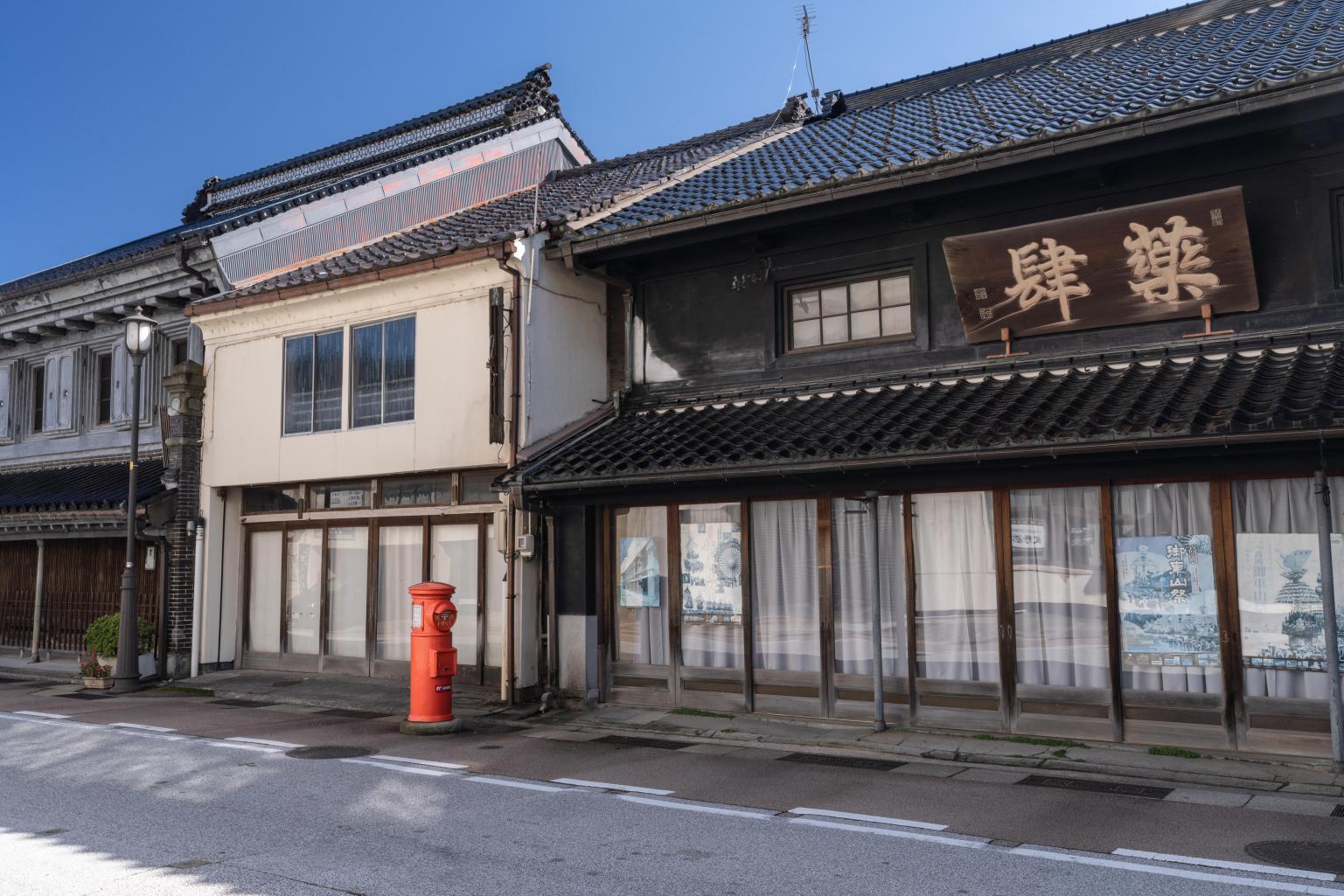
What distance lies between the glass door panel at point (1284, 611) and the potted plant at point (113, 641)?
602 inches

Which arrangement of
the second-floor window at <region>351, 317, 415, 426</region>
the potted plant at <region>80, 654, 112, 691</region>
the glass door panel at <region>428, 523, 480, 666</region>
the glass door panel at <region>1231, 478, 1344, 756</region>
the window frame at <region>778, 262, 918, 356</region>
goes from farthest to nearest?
the potted plant at <region>80, 654, 112, 691</region>
the second-floor window at <region>351, 317, 415, 426</region>
the glass door panel at <region>428, 523, 480, 666</region>
the window frame at <region>778, 262, 918, 356</region>
the glass door panel at <region>1231, 478, 1344, 756</region>

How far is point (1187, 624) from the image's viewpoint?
9414 mm

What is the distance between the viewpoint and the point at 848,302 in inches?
491

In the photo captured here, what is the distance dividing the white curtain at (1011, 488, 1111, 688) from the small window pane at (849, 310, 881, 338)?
2827mm

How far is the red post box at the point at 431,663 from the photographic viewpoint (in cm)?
1139

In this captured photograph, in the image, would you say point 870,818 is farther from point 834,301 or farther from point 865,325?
point 834,301

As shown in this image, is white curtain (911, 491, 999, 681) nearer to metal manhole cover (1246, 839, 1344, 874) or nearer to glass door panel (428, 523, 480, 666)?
metal manhole cover (1246, 839, 1344, 874)

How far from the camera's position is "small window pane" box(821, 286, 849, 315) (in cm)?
1252

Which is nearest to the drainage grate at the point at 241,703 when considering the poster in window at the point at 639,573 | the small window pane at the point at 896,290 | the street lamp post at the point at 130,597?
the street lamp post at the point at 130,597

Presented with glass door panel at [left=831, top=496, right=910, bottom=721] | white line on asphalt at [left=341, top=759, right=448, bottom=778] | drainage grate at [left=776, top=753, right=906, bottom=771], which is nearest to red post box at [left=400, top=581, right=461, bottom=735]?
white line on asphalt at [left=341, top=759, right=448, bottom=778]

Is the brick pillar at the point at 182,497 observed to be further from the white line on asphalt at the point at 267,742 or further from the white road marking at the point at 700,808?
the white road marking at the point at 700,808

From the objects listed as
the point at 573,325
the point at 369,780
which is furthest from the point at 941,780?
the point at 573,325

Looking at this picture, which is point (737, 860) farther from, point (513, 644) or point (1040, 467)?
point (513, 644)

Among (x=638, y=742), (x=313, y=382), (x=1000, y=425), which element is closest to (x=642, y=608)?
(x=638, y=742)
